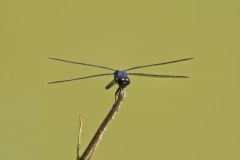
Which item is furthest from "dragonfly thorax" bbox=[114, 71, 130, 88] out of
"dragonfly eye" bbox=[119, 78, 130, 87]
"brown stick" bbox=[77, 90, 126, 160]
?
"brown stick" bbox=[77, 90, 126, 160]

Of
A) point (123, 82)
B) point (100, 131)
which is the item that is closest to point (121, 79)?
point (123, 82)

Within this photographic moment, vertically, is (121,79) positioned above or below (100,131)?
above

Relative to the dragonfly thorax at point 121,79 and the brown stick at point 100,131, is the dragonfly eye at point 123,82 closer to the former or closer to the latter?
the dragonfly thorax at point 121,79

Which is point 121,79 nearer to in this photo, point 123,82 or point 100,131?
point 123,82

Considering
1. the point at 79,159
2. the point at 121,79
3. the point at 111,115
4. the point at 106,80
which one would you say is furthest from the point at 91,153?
the point at 106,80

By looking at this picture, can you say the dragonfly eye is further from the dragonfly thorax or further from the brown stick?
the brown stick

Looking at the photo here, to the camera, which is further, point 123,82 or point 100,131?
point 123,82

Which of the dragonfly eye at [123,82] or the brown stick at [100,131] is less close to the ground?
the dragonfly eye at [123,82]

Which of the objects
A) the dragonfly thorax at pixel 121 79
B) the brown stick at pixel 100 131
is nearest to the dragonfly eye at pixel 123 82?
the dragonfly thorax at pixel 121 79
